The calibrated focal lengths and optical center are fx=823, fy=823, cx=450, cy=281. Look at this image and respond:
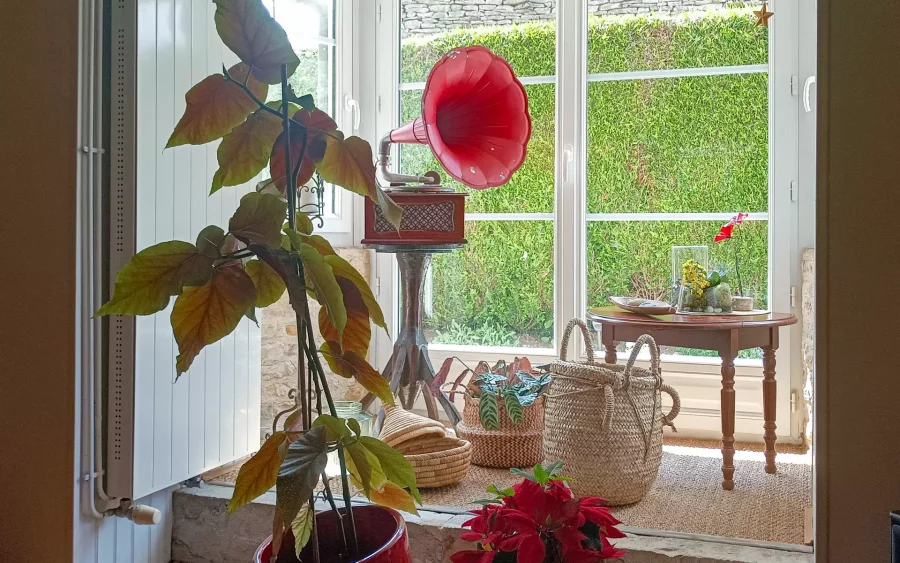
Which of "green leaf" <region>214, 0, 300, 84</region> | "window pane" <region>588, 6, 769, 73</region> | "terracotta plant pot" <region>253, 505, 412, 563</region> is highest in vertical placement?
"window pane" <region>588, 6, 769, 73</region>

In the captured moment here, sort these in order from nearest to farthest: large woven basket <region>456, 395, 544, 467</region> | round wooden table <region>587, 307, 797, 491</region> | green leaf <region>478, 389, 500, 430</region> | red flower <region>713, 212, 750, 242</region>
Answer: round wooden table <region>587, 307, 797, 491</region> < green leaf <region>478, 389, 500, 430</region> < large woven basket <region>456, 395, 544, 467</region> < red flower <region>713, 212, 750, 242</region>

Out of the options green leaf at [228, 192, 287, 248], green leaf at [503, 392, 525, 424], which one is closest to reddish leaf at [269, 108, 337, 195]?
green leaf at [228, 192, 287, 248]

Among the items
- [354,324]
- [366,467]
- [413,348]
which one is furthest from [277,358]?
[366,467]

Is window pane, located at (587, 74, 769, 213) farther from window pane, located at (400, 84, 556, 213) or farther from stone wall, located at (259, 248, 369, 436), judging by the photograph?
stone wall, located at (259, 248, 369, 436)

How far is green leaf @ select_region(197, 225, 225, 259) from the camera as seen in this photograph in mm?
1105

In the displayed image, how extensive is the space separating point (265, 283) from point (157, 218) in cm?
96

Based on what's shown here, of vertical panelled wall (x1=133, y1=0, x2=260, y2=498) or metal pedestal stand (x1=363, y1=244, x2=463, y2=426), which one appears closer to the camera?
vertical panelled wall (x1=133, y1=0, x2=260, y2=498)

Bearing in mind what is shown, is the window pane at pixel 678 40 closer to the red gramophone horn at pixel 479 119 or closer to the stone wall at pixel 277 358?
the red gramophone horn at pixel 479 119

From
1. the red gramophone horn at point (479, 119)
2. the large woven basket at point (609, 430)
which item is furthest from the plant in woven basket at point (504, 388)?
the red gramophone horn at point (479, 119)

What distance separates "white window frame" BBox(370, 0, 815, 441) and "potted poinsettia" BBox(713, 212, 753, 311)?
0.09 meters

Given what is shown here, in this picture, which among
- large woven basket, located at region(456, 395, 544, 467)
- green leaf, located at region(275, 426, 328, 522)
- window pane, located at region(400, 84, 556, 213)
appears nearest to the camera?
green leaf, located at region(275, 426, 328, 522)

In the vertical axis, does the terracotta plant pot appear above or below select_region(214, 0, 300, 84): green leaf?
below

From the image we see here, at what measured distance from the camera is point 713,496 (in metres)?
2.43
